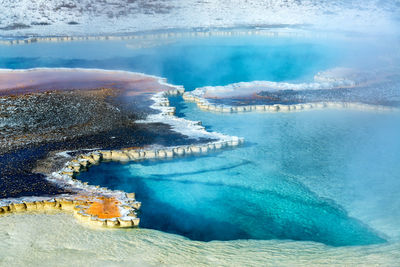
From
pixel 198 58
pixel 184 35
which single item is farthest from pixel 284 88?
pixel 184 35

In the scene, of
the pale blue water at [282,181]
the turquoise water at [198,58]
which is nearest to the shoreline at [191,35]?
the turquoise water at [198,58]

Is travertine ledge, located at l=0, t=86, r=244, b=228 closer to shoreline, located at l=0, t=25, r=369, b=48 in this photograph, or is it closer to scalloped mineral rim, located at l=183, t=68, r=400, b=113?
scalloped mineral rim, located at l=183, t=68, r=400, b=113

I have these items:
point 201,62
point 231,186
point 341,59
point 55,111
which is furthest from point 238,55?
point 231,186

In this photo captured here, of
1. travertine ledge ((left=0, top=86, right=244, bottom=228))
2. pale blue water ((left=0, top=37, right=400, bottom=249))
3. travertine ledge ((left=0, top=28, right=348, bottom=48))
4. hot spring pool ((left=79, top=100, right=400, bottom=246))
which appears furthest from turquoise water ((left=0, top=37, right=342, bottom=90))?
hot spring pool ((left=79, top=100, right=400, bottom=246))

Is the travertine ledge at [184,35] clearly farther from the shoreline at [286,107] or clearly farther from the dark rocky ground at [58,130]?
the shoreline at [286,107]

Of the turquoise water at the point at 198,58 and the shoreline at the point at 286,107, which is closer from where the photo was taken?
the shoreline at the point at 286,107

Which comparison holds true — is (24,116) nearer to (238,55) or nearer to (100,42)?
(238,55)
